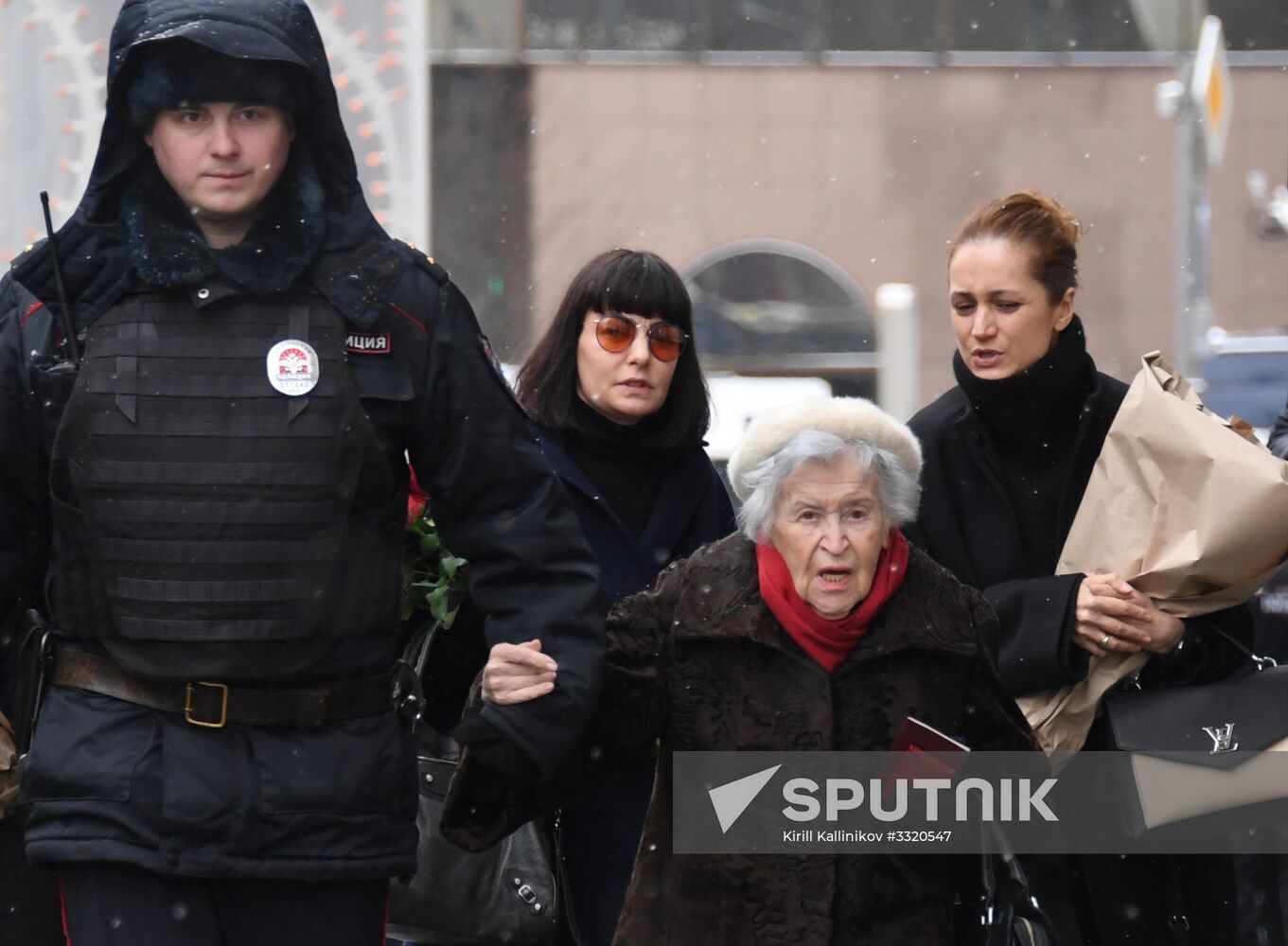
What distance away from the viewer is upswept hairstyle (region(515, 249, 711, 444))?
4.21 meters

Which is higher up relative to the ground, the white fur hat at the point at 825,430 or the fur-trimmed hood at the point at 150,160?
the fur-trimmed hood at the point at 150,160

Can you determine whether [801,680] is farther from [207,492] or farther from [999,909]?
[207,492]

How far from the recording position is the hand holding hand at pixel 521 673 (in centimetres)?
304

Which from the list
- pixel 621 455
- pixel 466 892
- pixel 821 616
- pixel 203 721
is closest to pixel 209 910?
pixel 203 721

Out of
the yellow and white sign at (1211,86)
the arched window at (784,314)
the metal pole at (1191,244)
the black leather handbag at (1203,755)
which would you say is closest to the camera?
the black leather handbag at (1203,755)

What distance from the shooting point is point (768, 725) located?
3320 millimetres

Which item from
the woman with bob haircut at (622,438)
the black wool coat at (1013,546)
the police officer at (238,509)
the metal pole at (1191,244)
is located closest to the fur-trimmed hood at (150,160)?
the police officer at (238,509)

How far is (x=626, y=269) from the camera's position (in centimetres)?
424

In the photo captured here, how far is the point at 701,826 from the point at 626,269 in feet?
4.53

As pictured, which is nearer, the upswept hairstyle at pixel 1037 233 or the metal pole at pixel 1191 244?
the upswept hairstyle at pixel 1037 233

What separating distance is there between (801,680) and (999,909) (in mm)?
506

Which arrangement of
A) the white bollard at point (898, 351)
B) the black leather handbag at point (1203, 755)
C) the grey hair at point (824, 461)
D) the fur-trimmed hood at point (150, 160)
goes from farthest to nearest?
the white bollard at point (898, 351) → the black leather handbag at point (1203, 755) → the grey hair at point (824, 461) → the fur-trimmed hood at point (150, 160)

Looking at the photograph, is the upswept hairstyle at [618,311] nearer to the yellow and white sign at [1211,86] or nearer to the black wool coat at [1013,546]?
the black wool coat at [1013,546]

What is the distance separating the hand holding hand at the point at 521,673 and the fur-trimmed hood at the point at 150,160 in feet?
1.90
